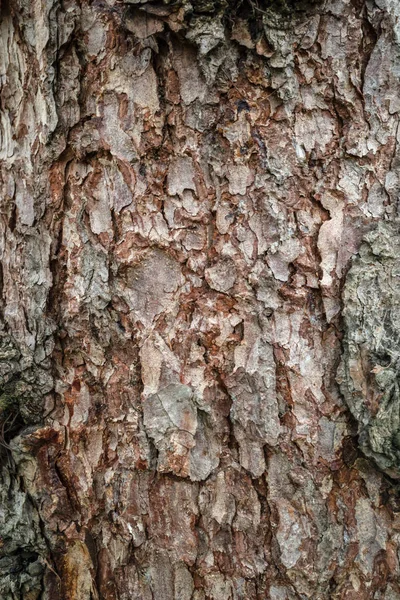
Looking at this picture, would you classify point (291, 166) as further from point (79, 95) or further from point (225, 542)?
point (225, 542)

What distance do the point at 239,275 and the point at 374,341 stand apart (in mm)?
373

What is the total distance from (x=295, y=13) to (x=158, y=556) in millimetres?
1432

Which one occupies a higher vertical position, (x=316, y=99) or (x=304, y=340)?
(x=316, y=99)

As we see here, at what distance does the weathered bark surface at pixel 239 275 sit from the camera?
1.43m

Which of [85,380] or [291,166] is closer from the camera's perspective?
[291,166]

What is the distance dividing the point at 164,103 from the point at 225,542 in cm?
114

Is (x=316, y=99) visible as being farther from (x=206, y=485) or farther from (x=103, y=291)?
(x=206, y=485)

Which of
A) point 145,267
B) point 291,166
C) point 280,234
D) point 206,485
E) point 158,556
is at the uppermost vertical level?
point 291,166

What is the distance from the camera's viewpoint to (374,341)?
1.41 metres

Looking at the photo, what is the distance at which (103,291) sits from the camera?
1.50 m

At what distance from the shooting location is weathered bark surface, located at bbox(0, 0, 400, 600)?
1427mm

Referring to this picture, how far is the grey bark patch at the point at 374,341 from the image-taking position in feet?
4.61

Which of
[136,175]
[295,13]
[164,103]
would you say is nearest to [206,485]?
[136,175]

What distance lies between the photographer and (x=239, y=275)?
4.74 ft
